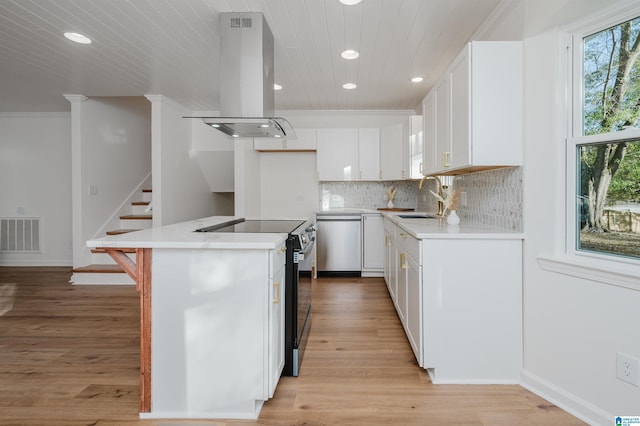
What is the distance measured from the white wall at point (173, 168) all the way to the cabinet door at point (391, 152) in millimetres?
2677

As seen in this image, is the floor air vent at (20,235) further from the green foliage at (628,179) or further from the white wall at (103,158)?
the green foliage at (628,179)

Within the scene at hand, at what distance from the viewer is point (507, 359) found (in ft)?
6.68

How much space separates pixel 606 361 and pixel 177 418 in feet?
6.86

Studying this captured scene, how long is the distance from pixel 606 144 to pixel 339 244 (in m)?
3.30

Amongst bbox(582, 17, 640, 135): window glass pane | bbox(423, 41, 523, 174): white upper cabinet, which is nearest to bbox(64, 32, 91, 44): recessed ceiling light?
bbox(423, 41, 523, 174): white upper cabinet

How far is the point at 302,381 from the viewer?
2.08 m

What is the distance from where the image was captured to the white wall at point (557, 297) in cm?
159

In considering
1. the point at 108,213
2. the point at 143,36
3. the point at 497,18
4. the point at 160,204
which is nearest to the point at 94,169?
the point at 108,213

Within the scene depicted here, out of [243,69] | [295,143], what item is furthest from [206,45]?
[295,143]

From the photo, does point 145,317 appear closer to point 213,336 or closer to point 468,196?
point 213,336

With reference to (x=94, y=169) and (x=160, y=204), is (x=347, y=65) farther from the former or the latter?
(x=94, y=169)

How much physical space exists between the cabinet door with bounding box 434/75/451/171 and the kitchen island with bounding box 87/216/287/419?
1.53 meters

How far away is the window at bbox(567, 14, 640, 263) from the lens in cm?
161

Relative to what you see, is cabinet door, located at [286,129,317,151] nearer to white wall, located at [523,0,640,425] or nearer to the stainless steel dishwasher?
the stainless steel dishwasher
